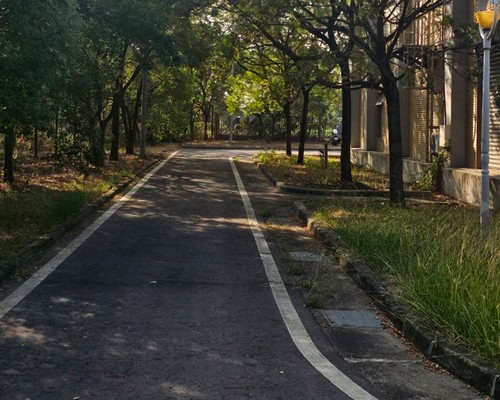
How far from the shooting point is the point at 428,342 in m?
5.91

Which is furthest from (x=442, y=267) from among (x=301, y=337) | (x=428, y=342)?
(x=301, y=337)

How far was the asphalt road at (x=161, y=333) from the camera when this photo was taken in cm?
499

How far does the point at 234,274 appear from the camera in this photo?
889cm

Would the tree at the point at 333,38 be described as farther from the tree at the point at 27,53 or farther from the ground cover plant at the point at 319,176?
the tree at the point at 27,53

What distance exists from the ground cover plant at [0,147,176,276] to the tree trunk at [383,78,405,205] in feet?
22.0

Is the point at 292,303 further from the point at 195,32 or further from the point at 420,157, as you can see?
the point at 420,157

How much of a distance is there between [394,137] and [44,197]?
764 cm

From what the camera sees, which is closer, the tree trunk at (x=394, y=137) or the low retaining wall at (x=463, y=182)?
the tree trunk at (x=394, y=137)

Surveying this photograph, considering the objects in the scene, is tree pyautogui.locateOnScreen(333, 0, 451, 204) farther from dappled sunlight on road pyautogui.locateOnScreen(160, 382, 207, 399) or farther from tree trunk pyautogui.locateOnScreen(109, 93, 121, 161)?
tree trunk pyautogui.locateOnScreen(109, 93, 121, 161)

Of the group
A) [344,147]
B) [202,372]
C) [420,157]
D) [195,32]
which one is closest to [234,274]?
[202,372]

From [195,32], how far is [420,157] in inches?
404

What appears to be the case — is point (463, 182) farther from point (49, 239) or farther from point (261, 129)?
point (261, 129)

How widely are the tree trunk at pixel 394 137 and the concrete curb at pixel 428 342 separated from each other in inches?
262

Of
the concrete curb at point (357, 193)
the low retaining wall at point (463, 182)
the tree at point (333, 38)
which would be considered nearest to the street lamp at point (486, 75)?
the tree at point (333, 38)
